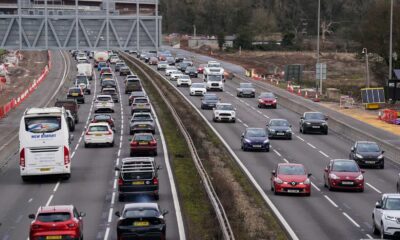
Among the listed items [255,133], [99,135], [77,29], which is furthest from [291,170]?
[77,29]

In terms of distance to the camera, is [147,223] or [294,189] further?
[294,189]

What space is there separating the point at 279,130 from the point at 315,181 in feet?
51.3

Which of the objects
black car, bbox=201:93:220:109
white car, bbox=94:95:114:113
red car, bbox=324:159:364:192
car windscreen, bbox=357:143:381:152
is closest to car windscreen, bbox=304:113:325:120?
car windscreen, bbox=357:143:381:152

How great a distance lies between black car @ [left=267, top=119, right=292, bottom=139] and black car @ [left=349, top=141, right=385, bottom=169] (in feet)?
34.2

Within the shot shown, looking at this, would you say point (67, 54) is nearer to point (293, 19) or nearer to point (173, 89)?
point (293, 19)

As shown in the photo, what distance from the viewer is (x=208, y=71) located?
101438mm

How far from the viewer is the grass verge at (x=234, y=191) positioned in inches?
1100

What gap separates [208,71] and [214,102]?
1064 inches

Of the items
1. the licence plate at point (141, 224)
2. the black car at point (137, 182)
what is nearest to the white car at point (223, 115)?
the black car at point (137, 182)

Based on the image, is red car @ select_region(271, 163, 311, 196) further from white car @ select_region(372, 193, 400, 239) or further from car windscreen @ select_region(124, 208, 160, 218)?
car windscreen @ select_region(124, 208, 160, 218)

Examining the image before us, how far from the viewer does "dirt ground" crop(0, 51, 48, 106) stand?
101m

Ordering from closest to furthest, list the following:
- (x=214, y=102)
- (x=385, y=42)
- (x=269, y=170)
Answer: (x=269, y=170) < (x=214, y=102) < (x=385, y=42)

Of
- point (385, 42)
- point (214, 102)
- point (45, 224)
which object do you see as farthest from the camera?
point (385, 42)

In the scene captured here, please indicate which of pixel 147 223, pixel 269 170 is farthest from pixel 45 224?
pixel 269 170
